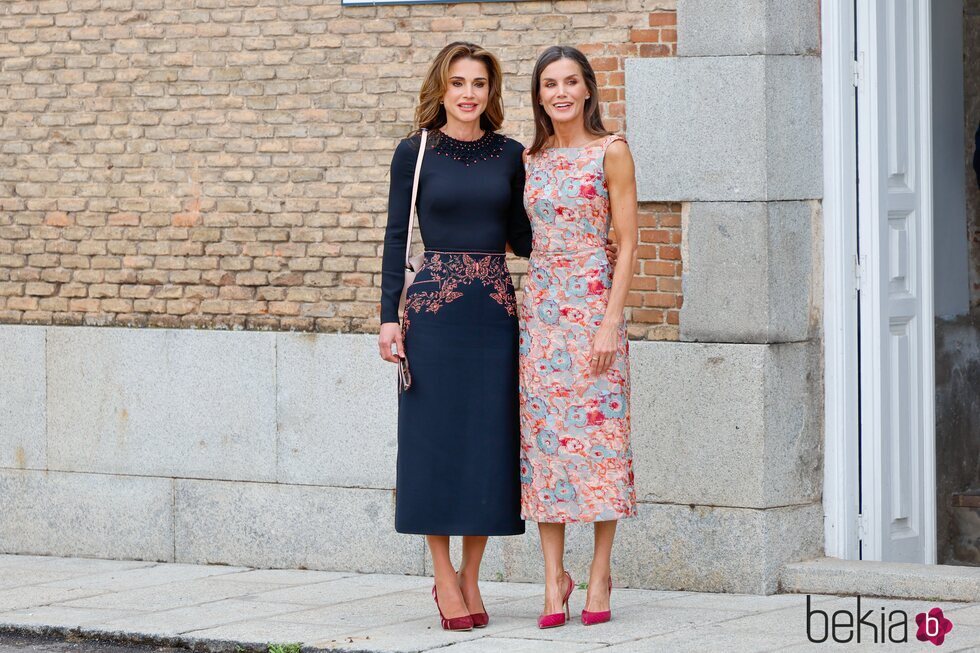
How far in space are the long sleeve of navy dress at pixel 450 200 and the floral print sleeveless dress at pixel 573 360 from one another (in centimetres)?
13

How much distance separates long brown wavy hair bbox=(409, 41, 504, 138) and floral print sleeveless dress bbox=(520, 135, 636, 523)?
1.01 feet

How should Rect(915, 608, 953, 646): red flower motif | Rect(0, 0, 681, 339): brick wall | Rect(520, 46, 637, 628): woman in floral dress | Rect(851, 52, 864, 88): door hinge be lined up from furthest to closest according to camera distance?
Rect(0, 0, 681, 339): brick wall < Rect(851, 52, 864, 88): door hinge < Rect(520, 46, 637, 628): woman in floral dress < Rect(915, 608, 953, 646): red flower motif

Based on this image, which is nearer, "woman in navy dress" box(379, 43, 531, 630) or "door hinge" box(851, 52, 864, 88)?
"woman in navy dress" box(379, 43, 531, 630)

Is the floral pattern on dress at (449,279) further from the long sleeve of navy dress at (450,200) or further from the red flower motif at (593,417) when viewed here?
the red flower motif at (593,417)

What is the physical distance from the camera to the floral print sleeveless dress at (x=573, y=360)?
622cm

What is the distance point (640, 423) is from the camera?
7.39m

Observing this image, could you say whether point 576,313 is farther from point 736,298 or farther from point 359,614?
point 359,614

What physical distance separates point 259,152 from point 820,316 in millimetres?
2786

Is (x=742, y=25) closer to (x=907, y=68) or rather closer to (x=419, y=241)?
(x=907, y=68)

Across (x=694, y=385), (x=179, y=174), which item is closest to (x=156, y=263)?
(x=179, y=174)

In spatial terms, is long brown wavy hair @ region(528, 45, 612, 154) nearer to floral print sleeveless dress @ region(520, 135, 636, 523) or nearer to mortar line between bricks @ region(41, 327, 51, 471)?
floral print sleeveless dress @ region(520, 135, 636, 523)

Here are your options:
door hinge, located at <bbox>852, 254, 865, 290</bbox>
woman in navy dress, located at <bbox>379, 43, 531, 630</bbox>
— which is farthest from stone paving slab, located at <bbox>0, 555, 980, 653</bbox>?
door hinge, located at <bbox>852, 254, 865, 290</bbox>

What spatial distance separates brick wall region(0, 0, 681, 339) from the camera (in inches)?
310

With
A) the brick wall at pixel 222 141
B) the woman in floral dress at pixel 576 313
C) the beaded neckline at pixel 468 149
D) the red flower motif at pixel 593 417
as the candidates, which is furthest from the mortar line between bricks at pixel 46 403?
the red flower motif at pixel 593 417
